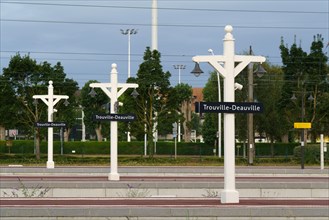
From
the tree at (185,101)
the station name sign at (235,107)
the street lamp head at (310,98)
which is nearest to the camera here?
the station name sign at (235,107)

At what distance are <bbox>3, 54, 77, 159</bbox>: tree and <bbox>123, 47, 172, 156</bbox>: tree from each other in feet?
22.1

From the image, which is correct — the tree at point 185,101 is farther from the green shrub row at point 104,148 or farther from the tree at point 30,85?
the tree at point 30,85

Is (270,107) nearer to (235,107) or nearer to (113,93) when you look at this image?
(113,93)

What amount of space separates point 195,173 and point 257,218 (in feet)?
73.0

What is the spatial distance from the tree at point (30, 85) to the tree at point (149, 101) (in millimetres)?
6722

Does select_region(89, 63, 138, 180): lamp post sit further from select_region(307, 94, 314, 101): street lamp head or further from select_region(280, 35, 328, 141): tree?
select_region(280, 35, 328, 141): tree

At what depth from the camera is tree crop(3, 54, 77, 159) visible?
2469 inches

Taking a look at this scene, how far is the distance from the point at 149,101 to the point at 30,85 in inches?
402

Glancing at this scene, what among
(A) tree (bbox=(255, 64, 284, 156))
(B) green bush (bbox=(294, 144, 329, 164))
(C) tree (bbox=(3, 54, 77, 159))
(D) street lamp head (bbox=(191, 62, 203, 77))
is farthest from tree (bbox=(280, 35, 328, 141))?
(D) street lamp head (bbox=(191, 62, 203, 77))

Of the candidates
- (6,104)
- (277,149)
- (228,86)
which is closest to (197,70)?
(228,86)

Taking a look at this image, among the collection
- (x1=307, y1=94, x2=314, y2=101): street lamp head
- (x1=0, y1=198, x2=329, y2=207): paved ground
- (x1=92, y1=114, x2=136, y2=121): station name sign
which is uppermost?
(x1=307, y1=94, x2=314, y2=101): street lamp head

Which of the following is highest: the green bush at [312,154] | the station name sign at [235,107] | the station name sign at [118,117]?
the station name sign at [118,117]

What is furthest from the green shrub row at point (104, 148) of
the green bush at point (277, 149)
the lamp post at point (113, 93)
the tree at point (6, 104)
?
the lamp post at point (113, 93)

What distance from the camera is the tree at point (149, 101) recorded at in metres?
61.2
